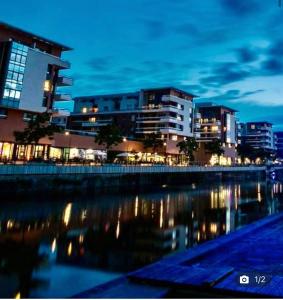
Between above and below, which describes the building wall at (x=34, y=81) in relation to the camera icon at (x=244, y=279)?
above

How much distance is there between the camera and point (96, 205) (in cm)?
3988

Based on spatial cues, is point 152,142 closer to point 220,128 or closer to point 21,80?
point 21,80

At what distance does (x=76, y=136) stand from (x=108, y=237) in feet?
191

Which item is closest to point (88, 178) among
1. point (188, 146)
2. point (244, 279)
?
point (244, 279)

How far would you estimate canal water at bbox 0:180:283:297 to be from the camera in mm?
14469

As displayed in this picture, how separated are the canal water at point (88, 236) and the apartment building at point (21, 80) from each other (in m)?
24.4

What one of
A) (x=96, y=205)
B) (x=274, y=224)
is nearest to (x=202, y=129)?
(x=96, y=205)

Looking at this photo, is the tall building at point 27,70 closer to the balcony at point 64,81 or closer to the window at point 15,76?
the window at point 15,76

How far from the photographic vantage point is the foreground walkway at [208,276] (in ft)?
29.6

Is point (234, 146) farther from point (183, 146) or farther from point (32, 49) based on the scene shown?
point (32, 49)

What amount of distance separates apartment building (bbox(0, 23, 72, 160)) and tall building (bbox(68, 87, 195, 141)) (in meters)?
47.9

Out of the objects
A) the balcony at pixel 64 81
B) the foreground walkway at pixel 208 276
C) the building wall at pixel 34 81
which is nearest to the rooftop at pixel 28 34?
the building wall at pixel 34 81

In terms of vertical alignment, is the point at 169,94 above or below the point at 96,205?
above

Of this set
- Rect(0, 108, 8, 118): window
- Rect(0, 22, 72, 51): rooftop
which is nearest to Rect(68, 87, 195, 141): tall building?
Rect(0, 22, 72, 51): rooftop
